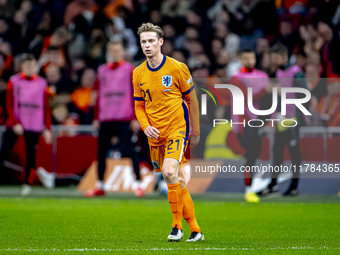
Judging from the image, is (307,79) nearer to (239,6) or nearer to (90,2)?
(239,6)

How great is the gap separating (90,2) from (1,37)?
2.58m

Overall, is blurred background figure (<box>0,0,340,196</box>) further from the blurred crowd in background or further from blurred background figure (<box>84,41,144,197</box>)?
blurred background figure (<box>84,41,144,197</box>)

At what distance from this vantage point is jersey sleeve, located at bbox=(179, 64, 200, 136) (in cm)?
572

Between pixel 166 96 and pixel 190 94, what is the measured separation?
0.27m

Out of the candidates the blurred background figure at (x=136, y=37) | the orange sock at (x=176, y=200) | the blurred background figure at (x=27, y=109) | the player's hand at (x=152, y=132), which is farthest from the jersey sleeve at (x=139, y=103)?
the blurred background figure at (x=136, y=37)

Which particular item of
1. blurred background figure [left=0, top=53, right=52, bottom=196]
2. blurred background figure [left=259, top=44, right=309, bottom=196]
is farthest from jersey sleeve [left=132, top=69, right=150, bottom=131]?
blurred background figure [left=0, top=53, right=52, bottom=196]

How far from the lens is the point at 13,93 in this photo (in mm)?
10734

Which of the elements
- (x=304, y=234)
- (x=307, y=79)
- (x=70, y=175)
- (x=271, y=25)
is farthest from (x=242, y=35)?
(x=304, y=234)

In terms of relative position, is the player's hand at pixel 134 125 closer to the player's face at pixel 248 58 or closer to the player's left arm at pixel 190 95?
the player's face at pixel 248 58

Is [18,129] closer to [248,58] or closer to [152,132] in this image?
[248,58]

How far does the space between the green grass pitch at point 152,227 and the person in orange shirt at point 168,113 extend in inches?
15.3

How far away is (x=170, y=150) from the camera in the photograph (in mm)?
5527

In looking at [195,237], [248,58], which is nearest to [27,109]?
[248,58]

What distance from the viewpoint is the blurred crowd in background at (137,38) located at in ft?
43.4
